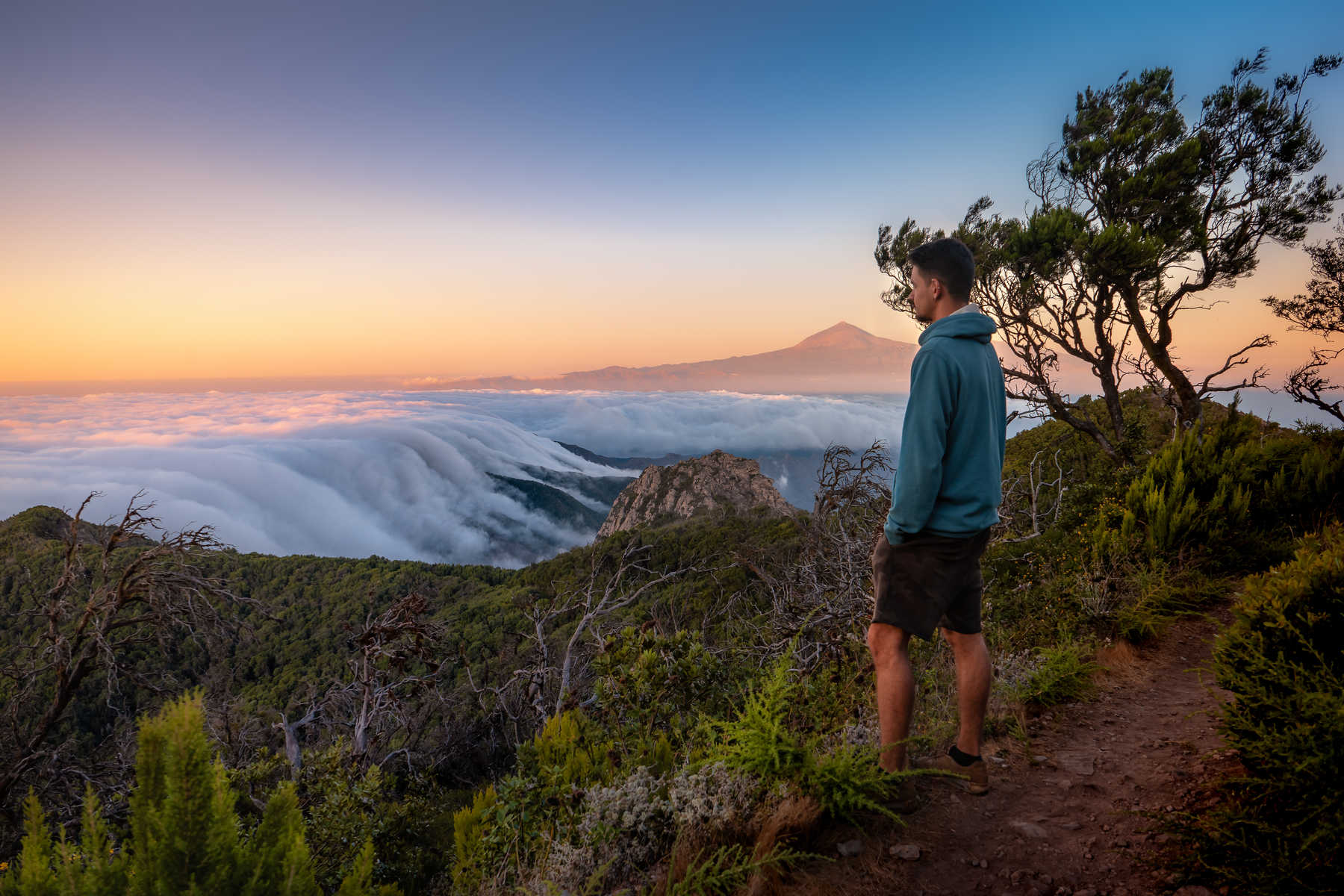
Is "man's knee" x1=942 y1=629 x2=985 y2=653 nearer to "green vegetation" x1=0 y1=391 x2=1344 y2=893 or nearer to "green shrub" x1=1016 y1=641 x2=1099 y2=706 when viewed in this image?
"green vegetation" x1=0 y1=391 x2=1344 y2=893

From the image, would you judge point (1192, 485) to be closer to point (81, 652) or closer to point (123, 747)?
point (81, 652)

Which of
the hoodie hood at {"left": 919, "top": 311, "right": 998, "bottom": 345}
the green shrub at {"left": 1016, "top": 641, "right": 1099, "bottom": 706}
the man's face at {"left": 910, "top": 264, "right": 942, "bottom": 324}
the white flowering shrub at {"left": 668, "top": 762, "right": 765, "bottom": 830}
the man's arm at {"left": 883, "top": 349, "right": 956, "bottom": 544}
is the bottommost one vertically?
the green shrub at {"left": 1016, "top": 641, "right": 1099, "bottom": 706}

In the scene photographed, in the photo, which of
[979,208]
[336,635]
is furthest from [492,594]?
[979,208]

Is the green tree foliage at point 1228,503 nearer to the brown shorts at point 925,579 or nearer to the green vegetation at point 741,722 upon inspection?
the green vegetation at point 741,722

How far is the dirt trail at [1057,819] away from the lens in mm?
1883

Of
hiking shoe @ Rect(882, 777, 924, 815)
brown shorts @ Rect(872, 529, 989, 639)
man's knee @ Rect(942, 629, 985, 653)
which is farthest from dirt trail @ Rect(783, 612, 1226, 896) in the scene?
brown shorts @ Rect(872, 529, 989, 639)

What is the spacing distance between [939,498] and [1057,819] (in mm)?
1252

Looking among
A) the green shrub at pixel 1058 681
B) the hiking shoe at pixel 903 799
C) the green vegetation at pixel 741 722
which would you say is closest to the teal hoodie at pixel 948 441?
the green vegetation at pixel 741 722

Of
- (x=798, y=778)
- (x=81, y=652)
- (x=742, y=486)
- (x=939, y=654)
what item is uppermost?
(x=798, y=778)

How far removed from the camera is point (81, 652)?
800cm

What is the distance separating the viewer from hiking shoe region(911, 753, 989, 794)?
238 centimetres

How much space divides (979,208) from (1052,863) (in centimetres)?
1201

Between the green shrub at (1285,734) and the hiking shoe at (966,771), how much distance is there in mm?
658

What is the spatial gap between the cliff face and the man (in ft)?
188
